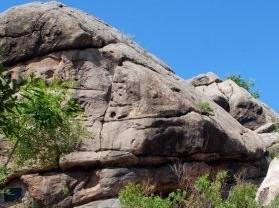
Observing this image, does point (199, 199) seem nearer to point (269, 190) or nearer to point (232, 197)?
point (232, 197)

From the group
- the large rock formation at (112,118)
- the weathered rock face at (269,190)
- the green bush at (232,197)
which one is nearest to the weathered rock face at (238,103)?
the large rock formation at (112,118)

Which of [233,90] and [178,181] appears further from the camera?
[233,90]

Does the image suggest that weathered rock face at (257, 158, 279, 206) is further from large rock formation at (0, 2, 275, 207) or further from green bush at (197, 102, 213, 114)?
green bush at (197, 102, 213, 114)

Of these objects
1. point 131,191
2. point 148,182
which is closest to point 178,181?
point 148,182

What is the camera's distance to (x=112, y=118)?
24.1 meters

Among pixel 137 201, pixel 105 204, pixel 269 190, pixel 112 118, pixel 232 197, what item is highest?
pixel 112 118

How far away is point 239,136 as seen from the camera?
88.5 ft

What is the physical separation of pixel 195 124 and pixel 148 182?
344 cm

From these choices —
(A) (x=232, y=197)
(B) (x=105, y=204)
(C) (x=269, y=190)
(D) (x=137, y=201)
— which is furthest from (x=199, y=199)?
(B) (x=105, y=204)

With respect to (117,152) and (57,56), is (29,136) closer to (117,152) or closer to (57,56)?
(117,152)

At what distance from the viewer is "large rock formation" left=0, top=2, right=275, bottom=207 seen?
22688 millimetres

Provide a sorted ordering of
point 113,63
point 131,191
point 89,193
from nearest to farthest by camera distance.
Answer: point 131,191
point 89,193
point 113,63

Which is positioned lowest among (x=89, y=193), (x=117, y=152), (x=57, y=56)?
(x=89, y=193)

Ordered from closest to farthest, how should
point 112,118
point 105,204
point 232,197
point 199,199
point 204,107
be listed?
point 232,197 → point 199,199 → point 105,204 → point 112,118 → point 204,107
